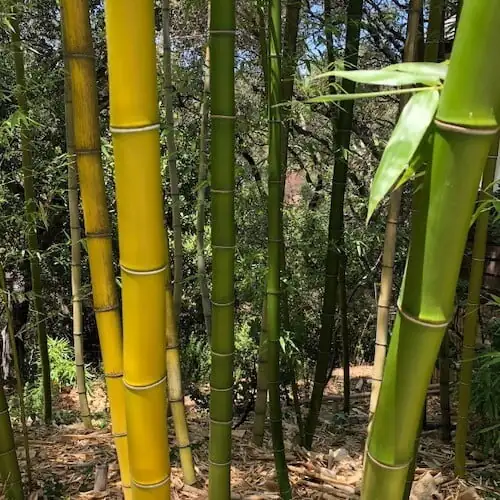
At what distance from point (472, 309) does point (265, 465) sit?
1.07 m

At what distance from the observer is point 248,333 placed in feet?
10.9

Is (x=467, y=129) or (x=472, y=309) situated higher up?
(x=467, y=129)

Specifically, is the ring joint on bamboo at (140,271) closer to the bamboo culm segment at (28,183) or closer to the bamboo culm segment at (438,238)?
the bamboo culm segment at (438,238)

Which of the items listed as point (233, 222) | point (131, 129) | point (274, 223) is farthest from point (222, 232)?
point (131, 129)

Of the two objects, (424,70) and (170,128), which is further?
(170,128)

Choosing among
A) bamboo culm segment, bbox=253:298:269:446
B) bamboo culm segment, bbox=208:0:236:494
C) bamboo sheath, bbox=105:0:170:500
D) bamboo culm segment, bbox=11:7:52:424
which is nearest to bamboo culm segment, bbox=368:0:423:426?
bamboo culm segment, bbox=208:0:236:494

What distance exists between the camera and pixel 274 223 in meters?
1.47

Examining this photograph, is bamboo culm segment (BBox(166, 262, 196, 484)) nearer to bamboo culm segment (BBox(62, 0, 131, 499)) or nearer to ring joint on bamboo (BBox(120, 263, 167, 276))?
bamboo culm segment (BBox(62, 0, 131, 499))

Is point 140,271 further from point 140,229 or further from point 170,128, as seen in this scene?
point 170,128

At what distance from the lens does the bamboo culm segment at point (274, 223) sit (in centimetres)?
139

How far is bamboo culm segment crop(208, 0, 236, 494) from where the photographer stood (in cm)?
100

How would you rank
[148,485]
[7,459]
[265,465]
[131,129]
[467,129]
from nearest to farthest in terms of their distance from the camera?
[467,129]
[131,129]
[148,485]
[7,459]
[265,465]

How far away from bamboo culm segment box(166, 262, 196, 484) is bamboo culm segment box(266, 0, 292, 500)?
0.92ft

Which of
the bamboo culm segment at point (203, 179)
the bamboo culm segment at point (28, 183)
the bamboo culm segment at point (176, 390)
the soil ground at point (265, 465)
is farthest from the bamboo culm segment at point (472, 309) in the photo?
the bamboo culm segment at point (28, 183)
